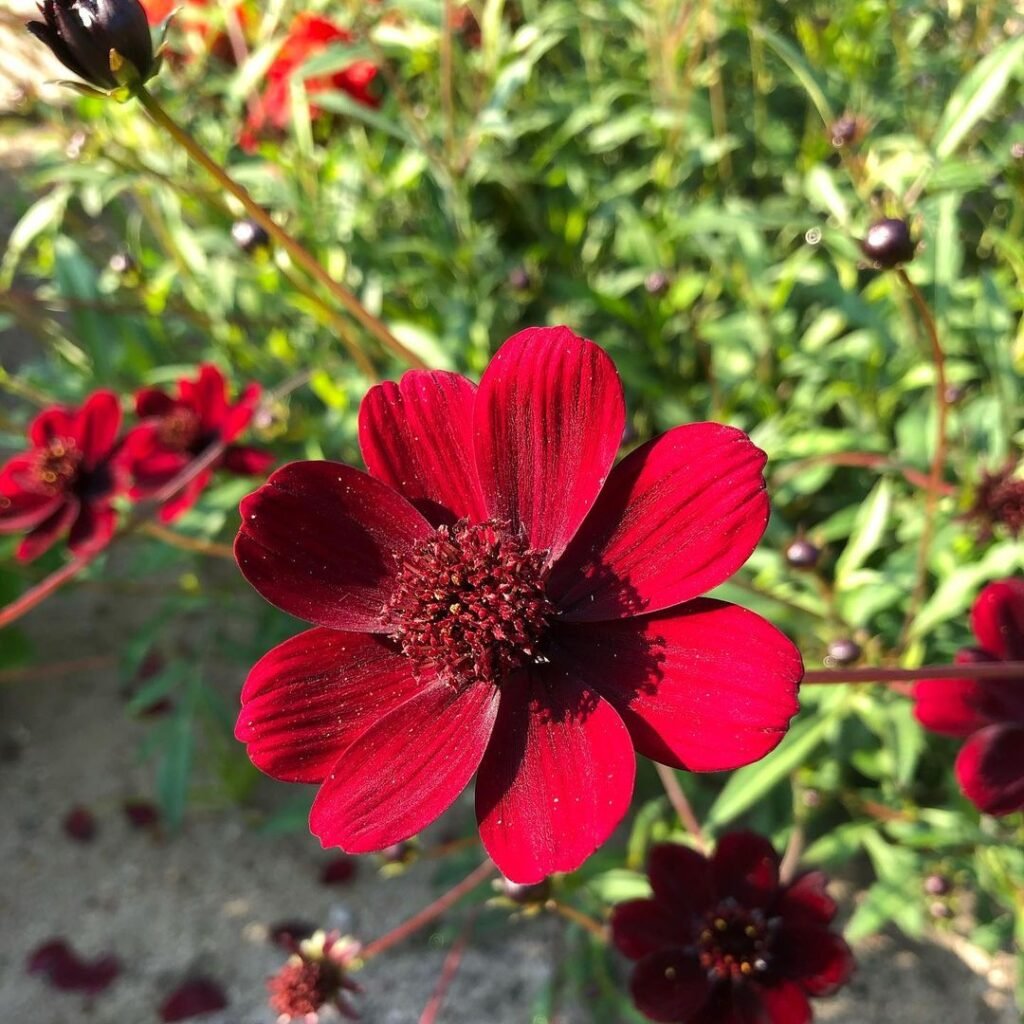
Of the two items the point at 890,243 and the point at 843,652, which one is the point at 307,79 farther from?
the point at 843,652

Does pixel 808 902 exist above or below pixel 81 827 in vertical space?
above

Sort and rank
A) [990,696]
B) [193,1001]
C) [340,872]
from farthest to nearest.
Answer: [340,872]
[193,1001]
[990,696]

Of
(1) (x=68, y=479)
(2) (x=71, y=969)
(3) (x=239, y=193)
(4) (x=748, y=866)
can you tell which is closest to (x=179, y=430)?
Answer: (1) (x=68, y=479)

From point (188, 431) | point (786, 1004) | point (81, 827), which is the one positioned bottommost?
point (81, 827)

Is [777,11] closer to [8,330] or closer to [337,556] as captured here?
[337,556]

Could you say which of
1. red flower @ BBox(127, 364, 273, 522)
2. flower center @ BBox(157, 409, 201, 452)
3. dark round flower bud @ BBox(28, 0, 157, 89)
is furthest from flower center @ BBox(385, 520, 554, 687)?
flower center @ BBox(157, 409, 201, 452)

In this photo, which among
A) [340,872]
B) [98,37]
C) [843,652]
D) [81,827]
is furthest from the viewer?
[81,827]

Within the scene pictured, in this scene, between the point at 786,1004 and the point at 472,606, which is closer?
the point at 472,606
